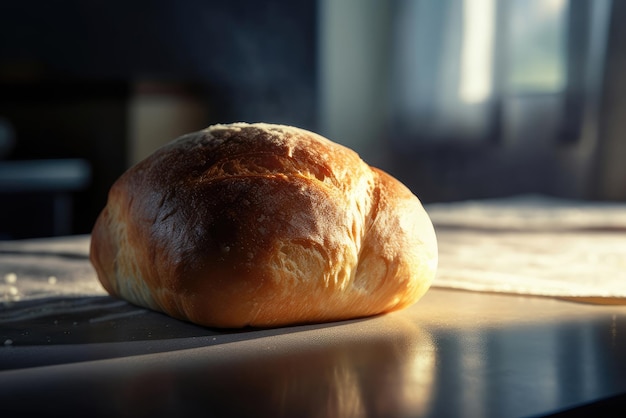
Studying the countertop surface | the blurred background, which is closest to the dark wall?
the blurred background

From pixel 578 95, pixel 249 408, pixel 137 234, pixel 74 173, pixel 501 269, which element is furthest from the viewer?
pixel 74 173

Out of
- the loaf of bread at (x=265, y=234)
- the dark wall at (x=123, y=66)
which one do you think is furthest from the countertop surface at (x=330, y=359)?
the dark wall at (x=123, y=66)

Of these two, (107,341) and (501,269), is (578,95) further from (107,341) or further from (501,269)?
(107,341)

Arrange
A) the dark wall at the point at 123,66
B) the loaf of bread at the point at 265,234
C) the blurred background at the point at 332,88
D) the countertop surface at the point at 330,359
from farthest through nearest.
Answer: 1. the dark wall at the point at 123,66
2. the blurred background at the point at 332,88
3. the loaf of bread at the point at 265,234
4. the countertop surface at the point at 330,359

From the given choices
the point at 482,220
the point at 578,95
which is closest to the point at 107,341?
the point at 482,220

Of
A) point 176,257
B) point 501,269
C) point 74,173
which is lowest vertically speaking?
point 74,173

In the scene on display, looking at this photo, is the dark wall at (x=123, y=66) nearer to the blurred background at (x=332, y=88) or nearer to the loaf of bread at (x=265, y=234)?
the blurred background at (x=332, y=88)

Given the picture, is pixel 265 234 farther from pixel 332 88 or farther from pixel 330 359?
pixel 332 88
